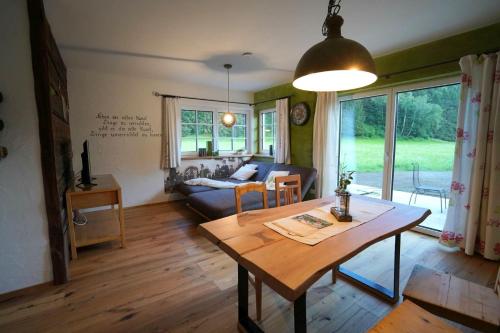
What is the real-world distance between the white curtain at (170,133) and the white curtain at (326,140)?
2.48 m

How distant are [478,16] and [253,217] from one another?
271 centimetres

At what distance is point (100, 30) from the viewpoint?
2277mm

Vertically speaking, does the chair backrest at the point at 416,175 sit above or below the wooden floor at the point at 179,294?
above

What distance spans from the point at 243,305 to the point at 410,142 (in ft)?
9.46

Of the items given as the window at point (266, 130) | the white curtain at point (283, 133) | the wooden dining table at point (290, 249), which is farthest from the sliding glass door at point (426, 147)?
the window at point (266, 130)

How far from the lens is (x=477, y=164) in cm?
225

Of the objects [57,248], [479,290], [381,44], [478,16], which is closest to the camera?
[479,290]

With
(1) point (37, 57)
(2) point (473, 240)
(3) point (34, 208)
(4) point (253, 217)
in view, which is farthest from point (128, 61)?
(2) point (473, 240)

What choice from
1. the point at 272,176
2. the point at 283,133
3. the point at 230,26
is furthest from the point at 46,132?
the point at 283,133

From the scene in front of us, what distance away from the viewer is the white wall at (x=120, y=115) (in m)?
3.57

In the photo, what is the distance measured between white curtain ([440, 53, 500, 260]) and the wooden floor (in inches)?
9.2

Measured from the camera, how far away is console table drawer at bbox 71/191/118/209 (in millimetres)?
2330

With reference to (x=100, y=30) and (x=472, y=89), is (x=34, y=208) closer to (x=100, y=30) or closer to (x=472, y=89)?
(x=100, y=30)

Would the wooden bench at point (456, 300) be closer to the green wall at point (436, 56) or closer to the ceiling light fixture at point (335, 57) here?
the ceiling light fixture at point (335, 57)
